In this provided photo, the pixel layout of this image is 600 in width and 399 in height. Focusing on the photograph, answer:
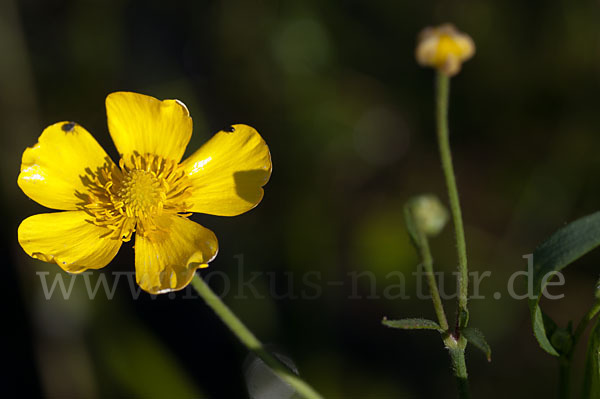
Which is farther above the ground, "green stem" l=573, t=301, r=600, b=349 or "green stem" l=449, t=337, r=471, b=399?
"green stem" l=573, t=301, r=600, b=349

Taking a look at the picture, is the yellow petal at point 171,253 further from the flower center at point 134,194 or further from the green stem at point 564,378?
the green stem at point 564,378

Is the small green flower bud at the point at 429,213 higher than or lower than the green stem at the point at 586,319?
higher

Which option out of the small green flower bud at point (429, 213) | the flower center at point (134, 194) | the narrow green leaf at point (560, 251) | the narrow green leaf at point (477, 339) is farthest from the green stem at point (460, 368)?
the flower center at point (134, 194)

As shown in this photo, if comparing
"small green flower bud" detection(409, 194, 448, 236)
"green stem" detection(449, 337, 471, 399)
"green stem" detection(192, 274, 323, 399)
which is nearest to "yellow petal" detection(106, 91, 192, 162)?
"green stem" detection(192, 274, 323, 399)

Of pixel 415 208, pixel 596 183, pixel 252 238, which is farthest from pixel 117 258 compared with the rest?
pixel 596 183

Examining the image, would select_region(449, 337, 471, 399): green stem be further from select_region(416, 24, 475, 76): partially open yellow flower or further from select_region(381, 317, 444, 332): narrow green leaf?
select_region(416, 24, 475, 76): partially open yellow flower

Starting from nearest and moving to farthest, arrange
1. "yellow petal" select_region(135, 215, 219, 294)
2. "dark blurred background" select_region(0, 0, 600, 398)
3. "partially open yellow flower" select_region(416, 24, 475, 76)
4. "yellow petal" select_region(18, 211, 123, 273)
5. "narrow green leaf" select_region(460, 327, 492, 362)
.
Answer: "narrow green leaf" select_region(460, 327, 492, 362) < "partially open yellow flower" select_region(416, 24, 475, 76) < "yellow petal" select_region(135, 215, 219, 294) < "yellow petal" select_region(18, 211, 123, 273) < "dark blurred background" select_region(0, 0, 600, 398)

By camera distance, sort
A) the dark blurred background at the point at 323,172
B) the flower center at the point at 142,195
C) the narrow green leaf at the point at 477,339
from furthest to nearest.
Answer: the dark blurred background at the point at 323,172 < the flower center at the point at 142,195 < the narrow green leaf at the point at 477,339
